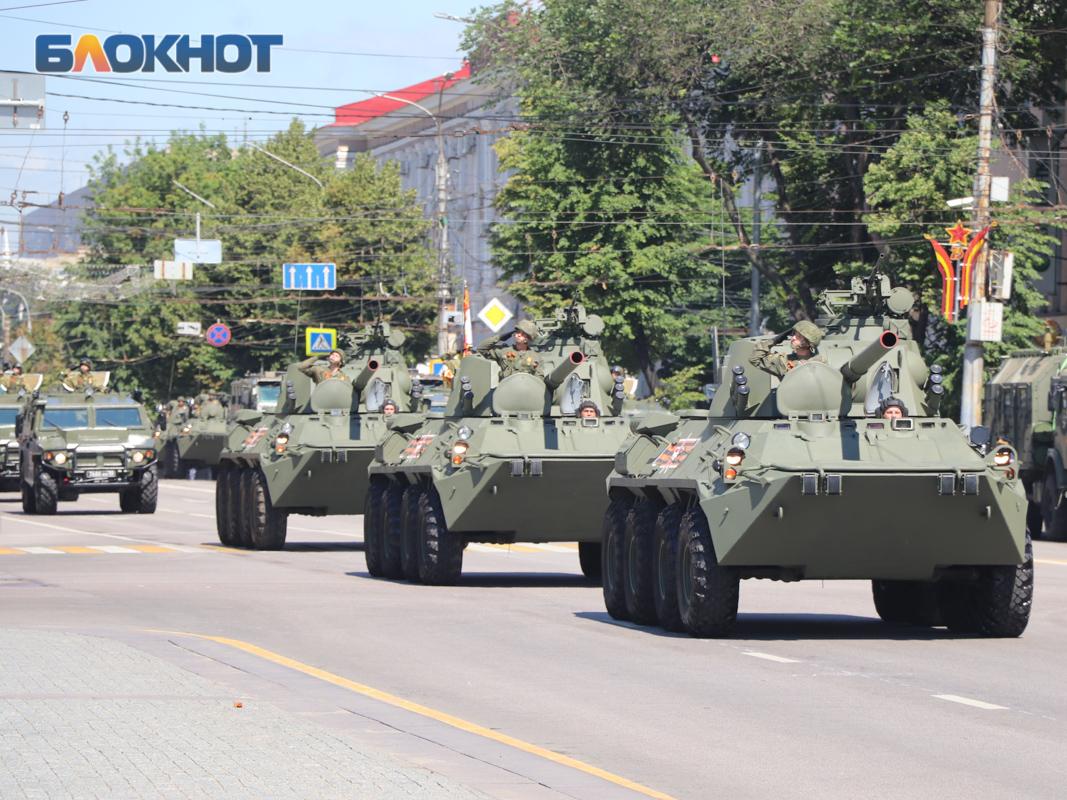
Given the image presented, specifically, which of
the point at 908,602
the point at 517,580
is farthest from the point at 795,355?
the point at 517,580

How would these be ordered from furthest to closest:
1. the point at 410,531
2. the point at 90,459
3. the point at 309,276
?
the point at 309,276
the point at 90,459
the point at 410,531

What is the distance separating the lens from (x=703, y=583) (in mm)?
16031

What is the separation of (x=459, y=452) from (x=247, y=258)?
5967 cm

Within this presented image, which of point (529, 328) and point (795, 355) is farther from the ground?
point (529, 328)

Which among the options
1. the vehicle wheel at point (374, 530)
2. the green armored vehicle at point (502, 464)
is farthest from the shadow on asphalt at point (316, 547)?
the vehicle wheel at point (374, 530)

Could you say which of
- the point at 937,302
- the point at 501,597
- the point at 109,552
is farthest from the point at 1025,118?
the point at 501,597

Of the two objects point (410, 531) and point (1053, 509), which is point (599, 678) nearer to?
point (410, 531)

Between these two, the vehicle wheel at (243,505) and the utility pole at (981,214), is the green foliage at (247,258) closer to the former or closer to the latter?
the utility pole at (981,214)

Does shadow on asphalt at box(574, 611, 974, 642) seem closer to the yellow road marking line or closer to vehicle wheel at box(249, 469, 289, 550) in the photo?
the yellow road marking line

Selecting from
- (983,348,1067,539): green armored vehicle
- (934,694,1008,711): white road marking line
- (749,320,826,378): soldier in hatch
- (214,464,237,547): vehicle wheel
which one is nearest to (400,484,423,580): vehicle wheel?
(749,320,826,378): soldier in hatch

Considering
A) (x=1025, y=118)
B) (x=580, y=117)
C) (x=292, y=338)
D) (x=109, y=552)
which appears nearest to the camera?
(x=109, y=552)

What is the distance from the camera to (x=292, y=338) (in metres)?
80.2

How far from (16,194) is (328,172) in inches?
602

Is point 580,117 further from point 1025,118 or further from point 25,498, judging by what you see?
point 25,498
